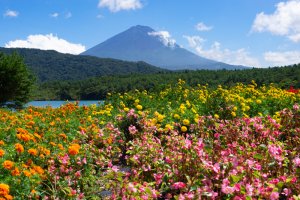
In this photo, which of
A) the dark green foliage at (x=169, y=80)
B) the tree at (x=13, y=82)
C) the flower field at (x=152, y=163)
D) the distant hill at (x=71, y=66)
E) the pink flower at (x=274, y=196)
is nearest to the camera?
the pink flower at (x=274, y=196)

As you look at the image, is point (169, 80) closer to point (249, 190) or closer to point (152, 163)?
point (152, 163)

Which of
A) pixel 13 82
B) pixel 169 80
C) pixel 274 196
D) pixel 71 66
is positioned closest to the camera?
pixel 274 196

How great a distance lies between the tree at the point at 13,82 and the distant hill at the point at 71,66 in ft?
307

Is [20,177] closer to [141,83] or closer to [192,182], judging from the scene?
[192,182]

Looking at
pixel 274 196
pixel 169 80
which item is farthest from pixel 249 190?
pixel 169 80

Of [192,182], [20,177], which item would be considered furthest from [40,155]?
[192,182]

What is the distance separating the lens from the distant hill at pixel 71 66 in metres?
126

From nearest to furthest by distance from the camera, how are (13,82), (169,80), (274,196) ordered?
(274,196) → (13,82) → (169,80)

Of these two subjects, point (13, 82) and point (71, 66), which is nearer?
point (13, 82)

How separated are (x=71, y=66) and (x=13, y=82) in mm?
110475

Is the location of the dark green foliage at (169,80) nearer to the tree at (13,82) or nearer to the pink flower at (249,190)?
the tree at (13,82)

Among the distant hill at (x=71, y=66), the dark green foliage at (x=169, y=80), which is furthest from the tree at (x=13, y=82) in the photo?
the distant hill at (x=71, y=66)

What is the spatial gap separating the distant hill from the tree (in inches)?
3680

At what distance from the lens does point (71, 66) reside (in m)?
136
